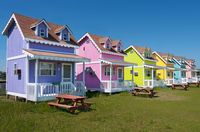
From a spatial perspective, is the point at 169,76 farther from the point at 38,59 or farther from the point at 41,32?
the point at 38,59

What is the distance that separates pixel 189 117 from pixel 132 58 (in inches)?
987

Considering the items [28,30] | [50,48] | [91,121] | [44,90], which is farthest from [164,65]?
[91,121]

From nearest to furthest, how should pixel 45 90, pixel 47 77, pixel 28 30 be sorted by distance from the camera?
pixel 45 90, pixel 28 30, pixel 47 77

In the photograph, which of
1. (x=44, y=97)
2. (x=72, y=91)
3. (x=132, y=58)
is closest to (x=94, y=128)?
(x=44, y=97)

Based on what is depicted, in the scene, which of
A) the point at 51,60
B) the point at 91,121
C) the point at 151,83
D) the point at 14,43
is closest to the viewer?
the point at 91,121

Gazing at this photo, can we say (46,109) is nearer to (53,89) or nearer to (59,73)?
(53,89)

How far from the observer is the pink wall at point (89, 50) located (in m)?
26.7

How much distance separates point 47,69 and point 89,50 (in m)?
9.10

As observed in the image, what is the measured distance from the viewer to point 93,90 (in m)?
26.2

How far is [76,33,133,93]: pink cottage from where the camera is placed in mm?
25308

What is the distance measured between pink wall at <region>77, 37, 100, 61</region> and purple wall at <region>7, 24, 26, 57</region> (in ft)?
31.9

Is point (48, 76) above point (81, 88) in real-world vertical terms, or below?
above

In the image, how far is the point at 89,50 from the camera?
90.3 feet

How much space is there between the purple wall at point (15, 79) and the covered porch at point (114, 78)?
9.12 m
